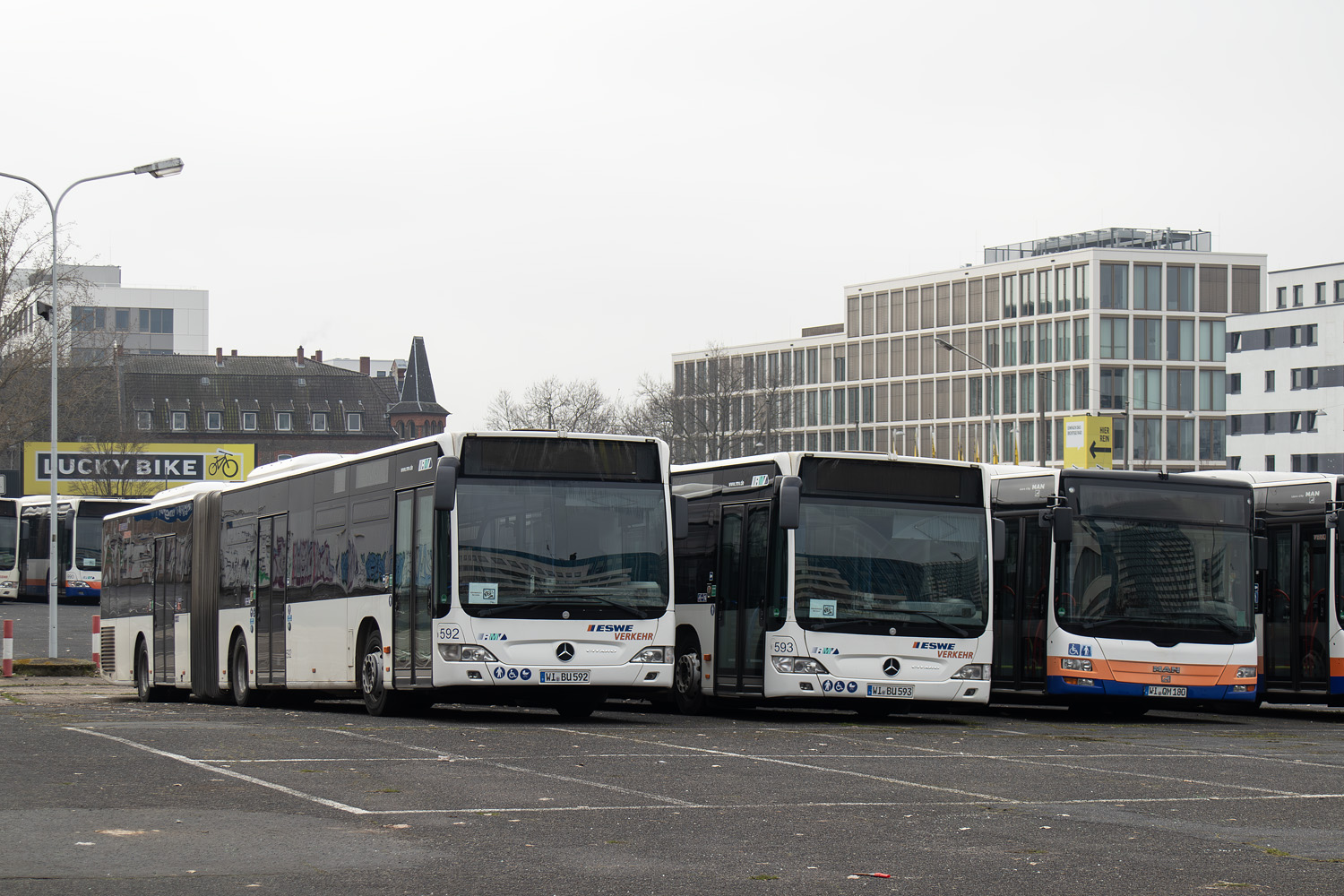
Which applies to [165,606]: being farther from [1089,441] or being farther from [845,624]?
[1089,441]

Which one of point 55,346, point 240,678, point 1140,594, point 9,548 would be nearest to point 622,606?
point 1140,594

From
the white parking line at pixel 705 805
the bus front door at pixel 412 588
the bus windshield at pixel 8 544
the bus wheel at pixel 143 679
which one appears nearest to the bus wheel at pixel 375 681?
the bus front door at pixel 412 588

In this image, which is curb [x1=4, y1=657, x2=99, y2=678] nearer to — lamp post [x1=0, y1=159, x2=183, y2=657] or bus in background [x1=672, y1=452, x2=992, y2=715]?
lamp post [x1=0, y1=159, x2=183, y2=657]

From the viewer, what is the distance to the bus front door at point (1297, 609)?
22.8m

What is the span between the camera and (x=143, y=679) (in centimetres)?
2734

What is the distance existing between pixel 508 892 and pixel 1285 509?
17.6 m

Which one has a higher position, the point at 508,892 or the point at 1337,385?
the point at 1337,385

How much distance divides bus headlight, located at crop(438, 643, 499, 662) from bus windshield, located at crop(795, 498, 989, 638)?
11.0 feet

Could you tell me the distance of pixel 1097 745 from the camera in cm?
1664

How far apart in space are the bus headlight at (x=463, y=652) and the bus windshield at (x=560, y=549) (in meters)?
0.33

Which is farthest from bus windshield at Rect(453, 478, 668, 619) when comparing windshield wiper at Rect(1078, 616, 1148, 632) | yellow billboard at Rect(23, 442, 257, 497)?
yellow billboard at Rect(23, 442, 257, 497)

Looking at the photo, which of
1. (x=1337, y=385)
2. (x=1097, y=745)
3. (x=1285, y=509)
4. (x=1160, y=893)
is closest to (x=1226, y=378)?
(x=1337, y=385)

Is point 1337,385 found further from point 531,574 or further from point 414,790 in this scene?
point 414,790

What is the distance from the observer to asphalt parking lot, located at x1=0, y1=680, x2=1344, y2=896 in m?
8.56
